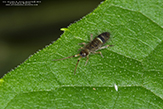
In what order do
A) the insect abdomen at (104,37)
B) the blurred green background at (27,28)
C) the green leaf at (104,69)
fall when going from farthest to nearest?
1. the blurred green background at (27,28)
2. the insect abdomen at (104,37)
3. the green leaf at (104,69)

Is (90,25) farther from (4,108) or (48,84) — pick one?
(4,108)

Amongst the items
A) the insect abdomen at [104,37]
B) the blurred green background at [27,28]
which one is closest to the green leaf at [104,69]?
the insect abdomen at [104,37]

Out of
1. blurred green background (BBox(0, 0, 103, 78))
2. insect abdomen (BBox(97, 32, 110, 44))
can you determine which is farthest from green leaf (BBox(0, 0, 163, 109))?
blurred green background (BBox(0, 0, 103, 78))

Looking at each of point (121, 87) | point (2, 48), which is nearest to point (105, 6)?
point (121, 87)

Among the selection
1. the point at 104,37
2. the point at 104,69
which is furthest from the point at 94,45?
the point at 104,69

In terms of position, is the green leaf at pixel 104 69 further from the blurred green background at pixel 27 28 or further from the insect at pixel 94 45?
the blurred green background at pixel 27 28

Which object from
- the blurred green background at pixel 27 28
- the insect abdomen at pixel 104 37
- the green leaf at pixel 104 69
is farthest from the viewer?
the blurred green background at pixel 27 28

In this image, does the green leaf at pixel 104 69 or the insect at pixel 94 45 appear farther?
the insect at pixel 94 45
